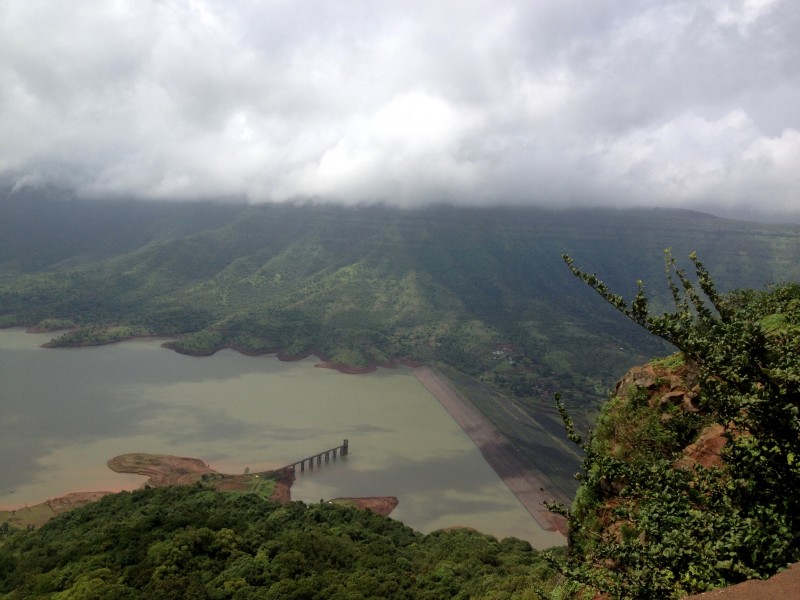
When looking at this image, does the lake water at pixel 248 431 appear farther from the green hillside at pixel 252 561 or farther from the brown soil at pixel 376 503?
the green hillside at pixel 252 561

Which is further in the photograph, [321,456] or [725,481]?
[321,456]

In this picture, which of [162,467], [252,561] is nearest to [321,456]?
[162,467]

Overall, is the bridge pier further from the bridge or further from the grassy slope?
the grassy slope

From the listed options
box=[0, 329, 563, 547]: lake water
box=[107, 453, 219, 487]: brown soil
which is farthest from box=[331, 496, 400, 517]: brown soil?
box=[107, 453, 219, 487]: brown soil

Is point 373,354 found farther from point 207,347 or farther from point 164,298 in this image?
point 164,298

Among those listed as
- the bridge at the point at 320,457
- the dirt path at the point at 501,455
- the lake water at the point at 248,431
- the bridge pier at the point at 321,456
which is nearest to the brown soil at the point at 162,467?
the lake water at the point at 248,431

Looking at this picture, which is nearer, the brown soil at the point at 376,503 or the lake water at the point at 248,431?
the brown soil at the point at 376,503

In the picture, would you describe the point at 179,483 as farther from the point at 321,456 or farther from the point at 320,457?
the point at 321,456
